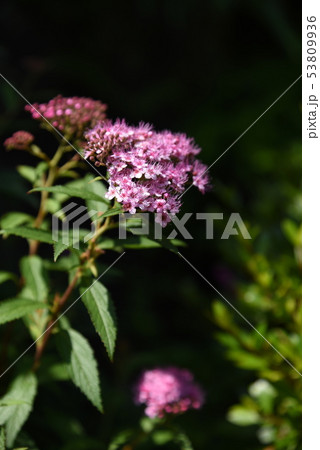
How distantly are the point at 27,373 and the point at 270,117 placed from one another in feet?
7.65

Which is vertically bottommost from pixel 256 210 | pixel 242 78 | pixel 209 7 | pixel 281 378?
pixel 281 378

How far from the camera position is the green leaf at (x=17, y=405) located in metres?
1.32

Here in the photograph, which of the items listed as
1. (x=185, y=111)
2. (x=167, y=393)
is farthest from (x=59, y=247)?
(x=185, y=111)

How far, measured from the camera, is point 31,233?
1312 mm

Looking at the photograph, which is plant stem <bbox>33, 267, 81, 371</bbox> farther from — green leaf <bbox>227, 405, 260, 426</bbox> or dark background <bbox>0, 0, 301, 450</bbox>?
green leaf <bbox>227, 405, 260, 426</bbox>

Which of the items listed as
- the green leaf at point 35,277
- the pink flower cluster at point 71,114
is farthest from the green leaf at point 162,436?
the pink flower cluster at point 71,114

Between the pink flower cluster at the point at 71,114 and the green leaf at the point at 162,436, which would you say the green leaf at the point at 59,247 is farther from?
the green leaf at the point at 162,436

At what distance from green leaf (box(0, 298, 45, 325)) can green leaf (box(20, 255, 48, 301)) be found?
0.08 meters

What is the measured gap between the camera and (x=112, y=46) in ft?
12.2

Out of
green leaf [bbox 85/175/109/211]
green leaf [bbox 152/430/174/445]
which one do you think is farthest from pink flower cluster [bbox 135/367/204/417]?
green leaf [bbox 85/175/109/211]

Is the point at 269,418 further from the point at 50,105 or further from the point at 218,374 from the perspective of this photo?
the point at 50,105

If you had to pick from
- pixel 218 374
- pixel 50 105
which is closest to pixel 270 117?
pixel 218 374

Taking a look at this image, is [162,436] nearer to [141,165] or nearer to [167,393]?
[167,393]

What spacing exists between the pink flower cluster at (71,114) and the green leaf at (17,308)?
431 millimetres
